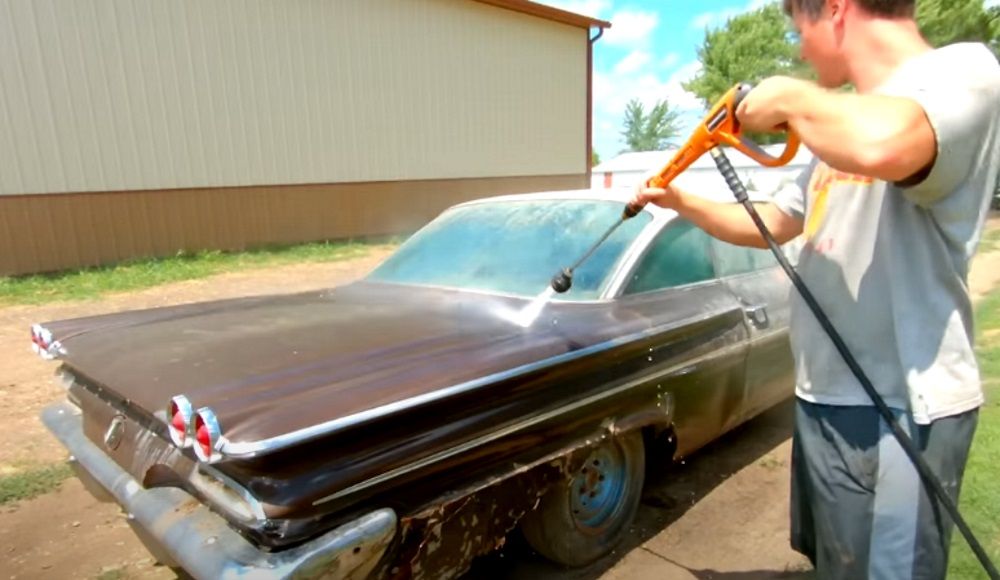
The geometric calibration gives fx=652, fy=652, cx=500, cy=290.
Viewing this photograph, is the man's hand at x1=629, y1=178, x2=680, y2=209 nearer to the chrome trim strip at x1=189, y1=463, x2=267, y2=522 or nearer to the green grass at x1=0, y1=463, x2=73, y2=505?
the chrome trim strip at x1=189, y1=463, x2=267, y2=522

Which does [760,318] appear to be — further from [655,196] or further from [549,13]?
[549,13]

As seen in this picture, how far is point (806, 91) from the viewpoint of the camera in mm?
1239

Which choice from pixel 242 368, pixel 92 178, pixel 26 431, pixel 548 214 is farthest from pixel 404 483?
pixel 92 178

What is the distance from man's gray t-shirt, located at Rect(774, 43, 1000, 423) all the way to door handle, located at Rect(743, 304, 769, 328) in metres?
1.63

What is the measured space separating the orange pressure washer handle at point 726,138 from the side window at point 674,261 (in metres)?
1.14

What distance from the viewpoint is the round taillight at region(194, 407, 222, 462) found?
1.53 m

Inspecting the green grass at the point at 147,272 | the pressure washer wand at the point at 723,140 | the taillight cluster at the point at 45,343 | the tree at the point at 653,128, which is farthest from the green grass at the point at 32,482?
the tree at the point at 653,128

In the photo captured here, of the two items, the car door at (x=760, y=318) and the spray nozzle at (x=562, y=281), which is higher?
the spray nozzle at (x=562, y=281)

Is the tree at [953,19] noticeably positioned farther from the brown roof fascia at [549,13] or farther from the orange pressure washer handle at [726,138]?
the orange pressure washer handle at [726,138]

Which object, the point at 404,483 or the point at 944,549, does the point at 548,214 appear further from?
the point at 944,549

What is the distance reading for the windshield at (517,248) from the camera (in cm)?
284

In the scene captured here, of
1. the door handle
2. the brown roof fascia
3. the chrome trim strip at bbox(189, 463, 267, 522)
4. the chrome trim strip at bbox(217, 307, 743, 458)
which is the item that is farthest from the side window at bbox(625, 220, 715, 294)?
the brown roof fascia

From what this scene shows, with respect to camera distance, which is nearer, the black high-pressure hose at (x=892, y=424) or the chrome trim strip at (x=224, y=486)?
the black high-pressure hose at (x=892, y=424)

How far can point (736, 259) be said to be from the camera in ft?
11.4
